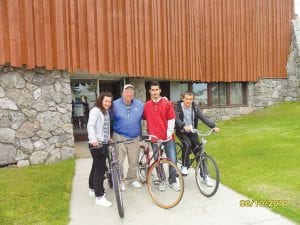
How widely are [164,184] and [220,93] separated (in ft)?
40.7

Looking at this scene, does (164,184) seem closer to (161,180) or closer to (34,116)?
(161,180)

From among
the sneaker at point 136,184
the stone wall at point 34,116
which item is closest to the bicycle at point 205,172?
the sneaker at point 136,184

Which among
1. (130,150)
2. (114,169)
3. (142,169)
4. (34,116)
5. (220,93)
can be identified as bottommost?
(142,169)

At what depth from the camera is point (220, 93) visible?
17.9 metres

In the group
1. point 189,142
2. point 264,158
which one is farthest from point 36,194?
point 264,158

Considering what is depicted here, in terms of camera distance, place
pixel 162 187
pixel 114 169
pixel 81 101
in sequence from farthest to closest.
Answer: pixel 81 101
pixel 162 187
pixel 114 169

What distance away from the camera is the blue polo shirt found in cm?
631

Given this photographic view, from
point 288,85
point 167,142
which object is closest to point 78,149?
point 167,142

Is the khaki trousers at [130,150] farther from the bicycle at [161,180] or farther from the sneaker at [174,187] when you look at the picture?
the sneaker at [174,187]

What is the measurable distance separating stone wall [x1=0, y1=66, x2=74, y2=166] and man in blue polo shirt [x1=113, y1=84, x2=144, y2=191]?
3731mm

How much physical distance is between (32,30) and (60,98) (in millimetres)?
1859

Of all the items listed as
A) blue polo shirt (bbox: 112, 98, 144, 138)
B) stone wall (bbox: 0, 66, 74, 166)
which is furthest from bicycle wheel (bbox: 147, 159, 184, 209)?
stone wall (bbox: 0, 66, 74, 166)

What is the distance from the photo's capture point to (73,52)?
9953 mm

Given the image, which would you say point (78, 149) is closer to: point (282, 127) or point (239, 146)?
point (239, 146)
